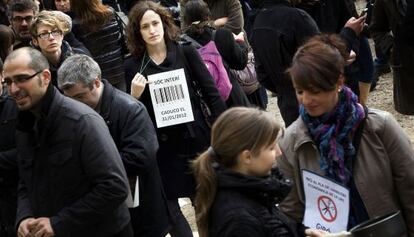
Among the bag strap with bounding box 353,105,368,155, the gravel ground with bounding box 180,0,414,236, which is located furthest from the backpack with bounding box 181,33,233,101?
the bag strap with bounding box 353,105,368,155

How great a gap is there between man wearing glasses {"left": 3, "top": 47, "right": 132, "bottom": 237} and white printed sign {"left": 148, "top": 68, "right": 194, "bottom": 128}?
1.17 metres

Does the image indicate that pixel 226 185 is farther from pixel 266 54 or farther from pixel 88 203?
pixel 266 54

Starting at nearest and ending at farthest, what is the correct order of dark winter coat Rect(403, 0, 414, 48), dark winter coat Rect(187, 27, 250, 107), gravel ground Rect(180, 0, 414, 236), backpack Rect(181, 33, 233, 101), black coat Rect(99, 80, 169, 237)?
black coat Rect(99, 80, 169, 237) < backpack Rect(181, 33, 233, 101) < dark winter coat Rect(187, 27, 250, 107) < dark winter coat Rect(403, 0, 414, 48) < gravel ground Rect(180, 0, 414, 236)

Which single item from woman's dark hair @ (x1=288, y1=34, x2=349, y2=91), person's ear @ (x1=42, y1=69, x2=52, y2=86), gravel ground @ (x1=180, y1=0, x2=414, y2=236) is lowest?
gravel ground @ (x1=180, y1=0, x2=414, y2=236)

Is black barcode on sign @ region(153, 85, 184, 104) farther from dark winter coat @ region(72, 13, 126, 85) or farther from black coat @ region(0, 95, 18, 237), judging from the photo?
dark winter coat @ region(72, 13, 126, 85)

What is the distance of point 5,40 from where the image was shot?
523 centimetres

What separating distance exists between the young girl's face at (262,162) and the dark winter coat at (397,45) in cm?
323

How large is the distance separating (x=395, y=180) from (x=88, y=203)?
1410mm

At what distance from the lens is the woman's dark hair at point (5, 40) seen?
17.1ft

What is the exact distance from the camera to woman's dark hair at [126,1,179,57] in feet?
15.0

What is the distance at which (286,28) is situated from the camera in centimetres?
458

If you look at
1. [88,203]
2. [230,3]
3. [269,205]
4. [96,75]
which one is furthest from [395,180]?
[230,3]

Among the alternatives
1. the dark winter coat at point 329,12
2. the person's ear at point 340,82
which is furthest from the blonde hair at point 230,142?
the dark winter coat at point 329,12

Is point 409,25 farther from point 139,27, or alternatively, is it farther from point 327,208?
point 327,208
